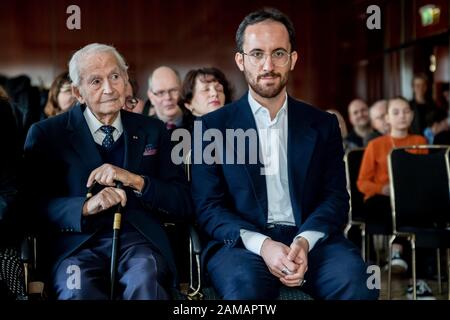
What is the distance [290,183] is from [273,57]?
1.56 ft

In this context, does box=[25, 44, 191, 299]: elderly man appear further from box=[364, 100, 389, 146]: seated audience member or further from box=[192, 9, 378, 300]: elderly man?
box=[364, 100, 389, 146]: seated audience member

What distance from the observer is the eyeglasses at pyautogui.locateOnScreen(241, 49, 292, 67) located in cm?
264

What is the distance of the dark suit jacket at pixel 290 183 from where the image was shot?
8.77 feet

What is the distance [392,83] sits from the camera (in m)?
9.29

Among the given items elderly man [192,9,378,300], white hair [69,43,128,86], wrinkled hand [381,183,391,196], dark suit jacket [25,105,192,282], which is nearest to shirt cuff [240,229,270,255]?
elderly man [192,9,378,300]

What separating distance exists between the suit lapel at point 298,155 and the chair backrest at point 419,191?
1.88 metres

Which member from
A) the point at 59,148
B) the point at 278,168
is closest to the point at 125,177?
the point at 59,148

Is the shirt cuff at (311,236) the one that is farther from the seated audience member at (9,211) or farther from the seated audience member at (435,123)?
the seated audience member at (435,123)

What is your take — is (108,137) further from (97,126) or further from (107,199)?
(107,199)

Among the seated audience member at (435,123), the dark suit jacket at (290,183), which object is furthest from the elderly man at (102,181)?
the seated audience member at (435,123)

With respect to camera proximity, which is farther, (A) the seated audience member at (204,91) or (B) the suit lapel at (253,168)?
(A) the seated audience member at (204,91)
